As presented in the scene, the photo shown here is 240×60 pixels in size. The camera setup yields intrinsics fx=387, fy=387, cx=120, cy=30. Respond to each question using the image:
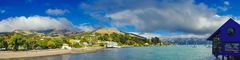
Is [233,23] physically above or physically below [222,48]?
above

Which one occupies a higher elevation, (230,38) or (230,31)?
(230,31)

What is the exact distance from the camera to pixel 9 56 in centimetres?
11444

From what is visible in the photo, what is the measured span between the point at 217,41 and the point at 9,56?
231ft

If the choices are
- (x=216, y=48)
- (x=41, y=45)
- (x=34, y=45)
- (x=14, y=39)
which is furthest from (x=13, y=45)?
(x=216, y=48)

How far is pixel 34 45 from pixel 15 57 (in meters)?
64.7

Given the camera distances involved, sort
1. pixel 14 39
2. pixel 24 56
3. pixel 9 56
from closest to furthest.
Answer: pixel 9 56 → pixel 24 56 → pixel 14 39

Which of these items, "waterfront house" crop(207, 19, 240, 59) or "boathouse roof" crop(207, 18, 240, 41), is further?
"waterfront house" crop(207, 19, 240, 59)

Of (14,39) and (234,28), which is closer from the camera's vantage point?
(234,28)

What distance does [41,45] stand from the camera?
199 metres

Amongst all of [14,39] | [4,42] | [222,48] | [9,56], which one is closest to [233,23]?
[222,48]

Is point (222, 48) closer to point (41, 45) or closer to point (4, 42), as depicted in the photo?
point (4, 42)

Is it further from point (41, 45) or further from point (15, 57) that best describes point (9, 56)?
point (41, 45)

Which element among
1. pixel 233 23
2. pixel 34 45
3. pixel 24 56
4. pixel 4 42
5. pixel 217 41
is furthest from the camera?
pixel 34 45

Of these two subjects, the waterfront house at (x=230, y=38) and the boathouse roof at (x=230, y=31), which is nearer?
the boathouse roof at (x=230, y=31)
